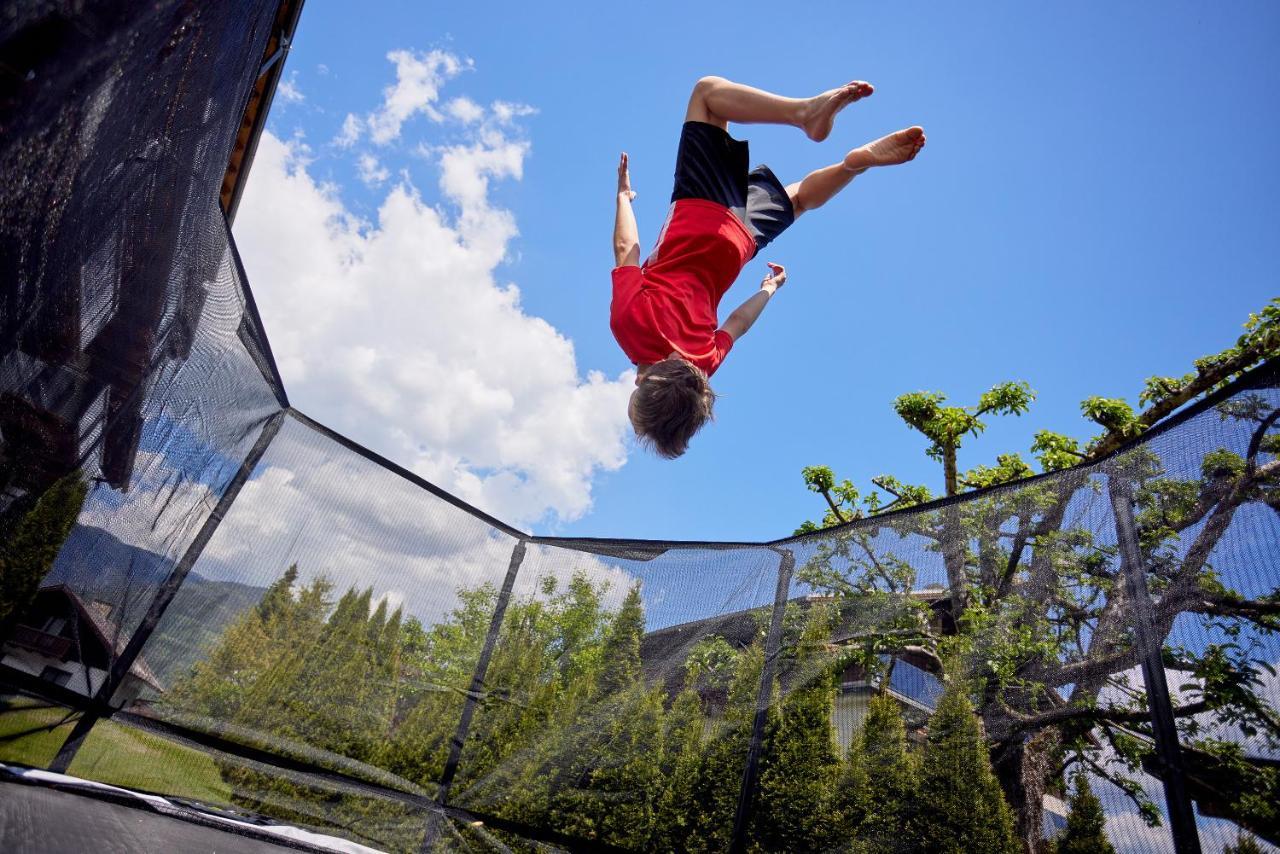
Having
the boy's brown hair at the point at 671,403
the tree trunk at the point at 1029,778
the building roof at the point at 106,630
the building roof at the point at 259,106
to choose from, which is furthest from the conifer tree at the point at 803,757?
the building roof at the point at 259,106

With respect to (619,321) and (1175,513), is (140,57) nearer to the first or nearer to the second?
(619,321)

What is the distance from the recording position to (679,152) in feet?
5.93

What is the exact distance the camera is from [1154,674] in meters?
1.33

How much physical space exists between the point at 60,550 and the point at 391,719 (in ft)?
3.97

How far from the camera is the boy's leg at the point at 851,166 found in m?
1.59

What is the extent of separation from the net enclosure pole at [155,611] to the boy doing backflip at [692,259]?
4.87 ft

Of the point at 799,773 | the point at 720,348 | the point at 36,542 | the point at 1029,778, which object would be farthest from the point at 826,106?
the point at 36,542

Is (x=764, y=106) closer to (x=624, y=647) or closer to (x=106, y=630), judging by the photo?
(x=624, y=647)

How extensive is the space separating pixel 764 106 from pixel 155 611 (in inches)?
94.3

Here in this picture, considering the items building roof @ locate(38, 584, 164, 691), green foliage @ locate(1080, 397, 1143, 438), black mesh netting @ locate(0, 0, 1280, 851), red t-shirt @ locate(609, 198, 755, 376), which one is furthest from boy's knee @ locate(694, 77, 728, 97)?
green foliage @ locate(1080, 397, 1143, 438)

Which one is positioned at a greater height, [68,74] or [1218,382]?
[1218,382]

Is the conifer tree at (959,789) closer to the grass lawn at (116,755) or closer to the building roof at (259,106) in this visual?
the grass lawn at (116,755)

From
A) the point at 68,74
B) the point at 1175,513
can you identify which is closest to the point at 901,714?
the point at 1175,513

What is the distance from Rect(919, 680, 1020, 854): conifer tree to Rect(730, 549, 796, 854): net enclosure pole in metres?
0.45
